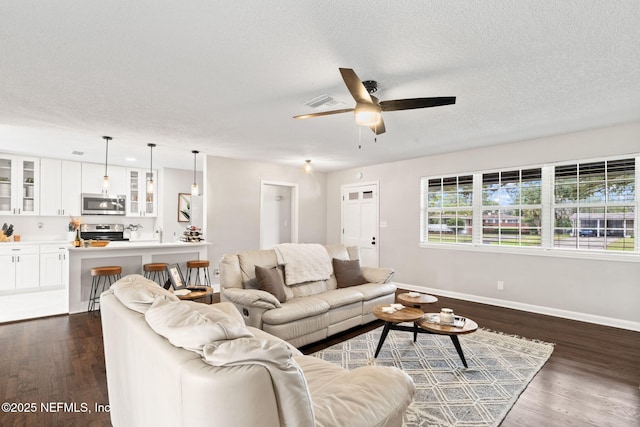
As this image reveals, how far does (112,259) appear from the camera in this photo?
4801mm

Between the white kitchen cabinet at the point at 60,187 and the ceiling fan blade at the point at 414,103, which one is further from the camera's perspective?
the white kitchen cabinet at the point at 60,187

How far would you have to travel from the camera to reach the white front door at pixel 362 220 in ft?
21.7

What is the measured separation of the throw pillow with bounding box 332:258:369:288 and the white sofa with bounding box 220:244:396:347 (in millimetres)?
72

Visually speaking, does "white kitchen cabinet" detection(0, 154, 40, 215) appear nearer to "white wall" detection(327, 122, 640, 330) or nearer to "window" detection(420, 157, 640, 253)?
"white wall" detection(327, 122, 640, 330)

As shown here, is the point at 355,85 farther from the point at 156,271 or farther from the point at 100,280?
the point at 100,280

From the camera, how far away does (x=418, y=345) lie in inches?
129

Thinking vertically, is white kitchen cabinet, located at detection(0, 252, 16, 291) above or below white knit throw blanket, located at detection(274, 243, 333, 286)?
below

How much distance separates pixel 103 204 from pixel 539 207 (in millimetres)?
7988

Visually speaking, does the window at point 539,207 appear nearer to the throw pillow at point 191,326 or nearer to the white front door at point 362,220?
the white front door at point 362,220

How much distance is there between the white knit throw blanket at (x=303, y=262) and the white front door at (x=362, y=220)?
2584 millimetres

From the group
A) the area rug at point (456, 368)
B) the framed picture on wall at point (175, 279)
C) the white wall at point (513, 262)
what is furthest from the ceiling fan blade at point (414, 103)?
the white wall at point (513, 262)

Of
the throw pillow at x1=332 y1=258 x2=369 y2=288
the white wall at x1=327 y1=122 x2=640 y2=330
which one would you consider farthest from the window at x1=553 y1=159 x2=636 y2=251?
the throw pillow at x1=332 y1=258 x2=369 y2=288

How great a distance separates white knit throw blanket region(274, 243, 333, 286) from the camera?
380cm

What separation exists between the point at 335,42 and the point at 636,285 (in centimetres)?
450
